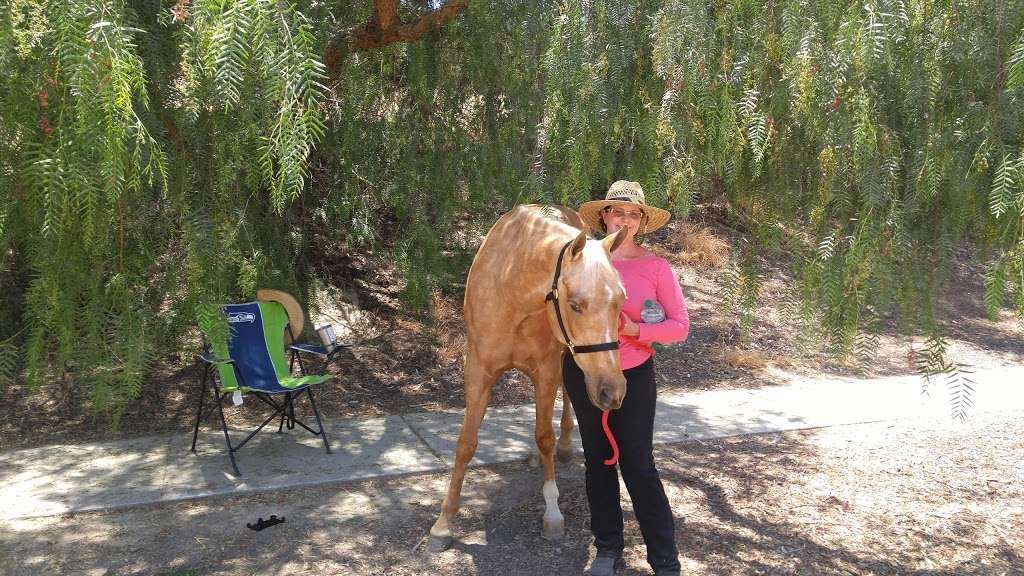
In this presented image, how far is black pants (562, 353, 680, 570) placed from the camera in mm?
3244

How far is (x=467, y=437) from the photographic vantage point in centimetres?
384

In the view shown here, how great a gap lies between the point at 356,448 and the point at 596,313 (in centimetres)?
286

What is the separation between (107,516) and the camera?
159 inches

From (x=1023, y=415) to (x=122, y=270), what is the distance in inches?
264

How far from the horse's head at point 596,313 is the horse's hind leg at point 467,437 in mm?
910

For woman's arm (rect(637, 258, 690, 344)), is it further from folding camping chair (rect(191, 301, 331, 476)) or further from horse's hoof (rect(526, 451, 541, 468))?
folding camping chair (rect(191, 301, 331, 476))

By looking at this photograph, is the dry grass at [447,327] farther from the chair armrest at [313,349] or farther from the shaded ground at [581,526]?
the shaded ground at [581,526]

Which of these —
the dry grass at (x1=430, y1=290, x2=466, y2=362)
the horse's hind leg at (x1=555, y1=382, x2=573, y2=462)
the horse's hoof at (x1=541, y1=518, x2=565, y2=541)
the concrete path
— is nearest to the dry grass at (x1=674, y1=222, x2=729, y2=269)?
the concrete path

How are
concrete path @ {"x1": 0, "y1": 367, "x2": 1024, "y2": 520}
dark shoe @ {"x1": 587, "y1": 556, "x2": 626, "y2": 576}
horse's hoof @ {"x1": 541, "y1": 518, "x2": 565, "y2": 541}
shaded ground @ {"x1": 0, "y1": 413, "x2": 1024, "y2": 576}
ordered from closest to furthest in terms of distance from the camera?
dark shoe @ {"x1": 587, "y1": 556, "x2": 626, "y2": 576}, shaded ground @ {"x1": 0, "y1": 413, "x2": 1024, "y2": 576}, horse's hoof @ {"x1": 541, "y1": 518, "x2": 565, "y2": 541}, concrete path @ {"x1": 0, "y1": 367, "x2": 1024, "y2": 520}

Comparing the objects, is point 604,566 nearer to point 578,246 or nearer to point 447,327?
point 578,246

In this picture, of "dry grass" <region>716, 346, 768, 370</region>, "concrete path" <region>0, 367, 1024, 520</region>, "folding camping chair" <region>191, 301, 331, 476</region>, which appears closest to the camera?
"concrete path" <region>0, 367, 1024, 520</region>

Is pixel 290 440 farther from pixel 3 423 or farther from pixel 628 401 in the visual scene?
pixel 628 401

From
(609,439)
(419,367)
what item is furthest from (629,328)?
Answer: (419,367)

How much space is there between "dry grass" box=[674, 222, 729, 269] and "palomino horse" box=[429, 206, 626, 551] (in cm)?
664
